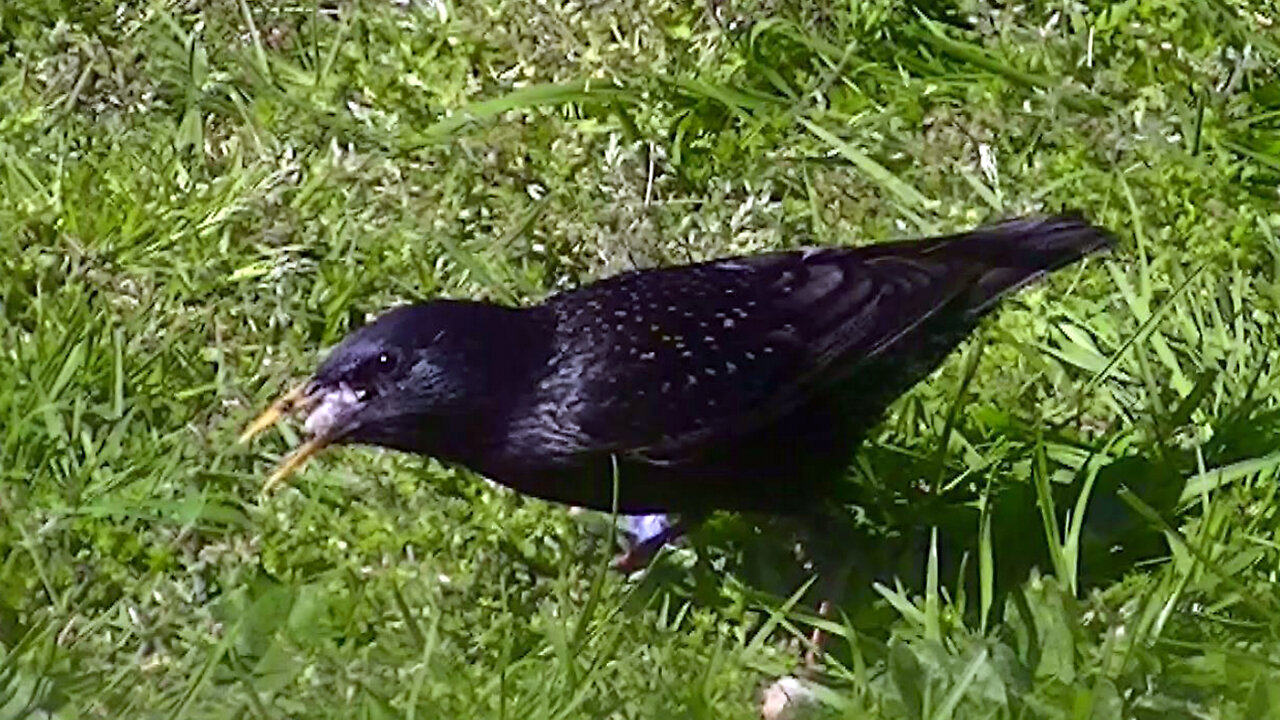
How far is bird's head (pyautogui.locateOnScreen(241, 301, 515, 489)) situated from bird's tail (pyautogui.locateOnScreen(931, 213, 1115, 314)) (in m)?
1.02

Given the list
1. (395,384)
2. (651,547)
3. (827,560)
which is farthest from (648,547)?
(395,384)

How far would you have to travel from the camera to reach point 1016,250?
4.68 m

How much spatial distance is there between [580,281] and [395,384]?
4.11 ft

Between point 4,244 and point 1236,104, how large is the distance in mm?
2841

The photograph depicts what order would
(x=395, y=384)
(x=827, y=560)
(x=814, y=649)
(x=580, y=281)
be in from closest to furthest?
(x=395, y=384), (x=814, y=649), (x=827, y=560), (x=580, y=281)

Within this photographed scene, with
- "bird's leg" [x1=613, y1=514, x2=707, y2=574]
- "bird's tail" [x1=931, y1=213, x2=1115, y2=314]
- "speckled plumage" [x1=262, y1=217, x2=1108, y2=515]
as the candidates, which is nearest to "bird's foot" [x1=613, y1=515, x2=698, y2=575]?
"bird's leg" [x1=613, y1=514, x2=707, y2=574]

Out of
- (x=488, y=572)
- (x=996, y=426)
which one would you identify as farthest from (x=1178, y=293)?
(x=488, y=572)

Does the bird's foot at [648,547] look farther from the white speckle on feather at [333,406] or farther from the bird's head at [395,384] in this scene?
the white speckle on feather at [333,406]

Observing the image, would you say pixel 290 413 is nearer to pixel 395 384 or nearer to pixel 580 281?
pixel 395 384

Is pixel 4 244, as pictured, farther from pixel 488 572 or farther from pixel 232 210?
pixel 488 572

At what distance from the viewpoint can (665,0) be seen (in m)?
5.95

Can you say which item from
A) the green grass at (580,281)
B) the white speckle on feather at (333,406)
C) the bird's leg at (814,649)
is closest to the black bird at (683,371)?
the white speckle on feather at (333,406)

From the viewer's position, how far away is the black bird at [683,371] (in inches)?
167

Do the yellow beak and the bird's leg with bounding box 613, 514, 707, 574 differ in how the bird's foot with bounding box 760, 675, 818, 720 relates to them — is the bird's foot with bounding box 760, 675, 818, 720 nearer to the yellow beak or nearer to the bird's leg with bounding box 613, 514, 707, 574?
the bird's leg with bounding box 613, 514, 707, 574
